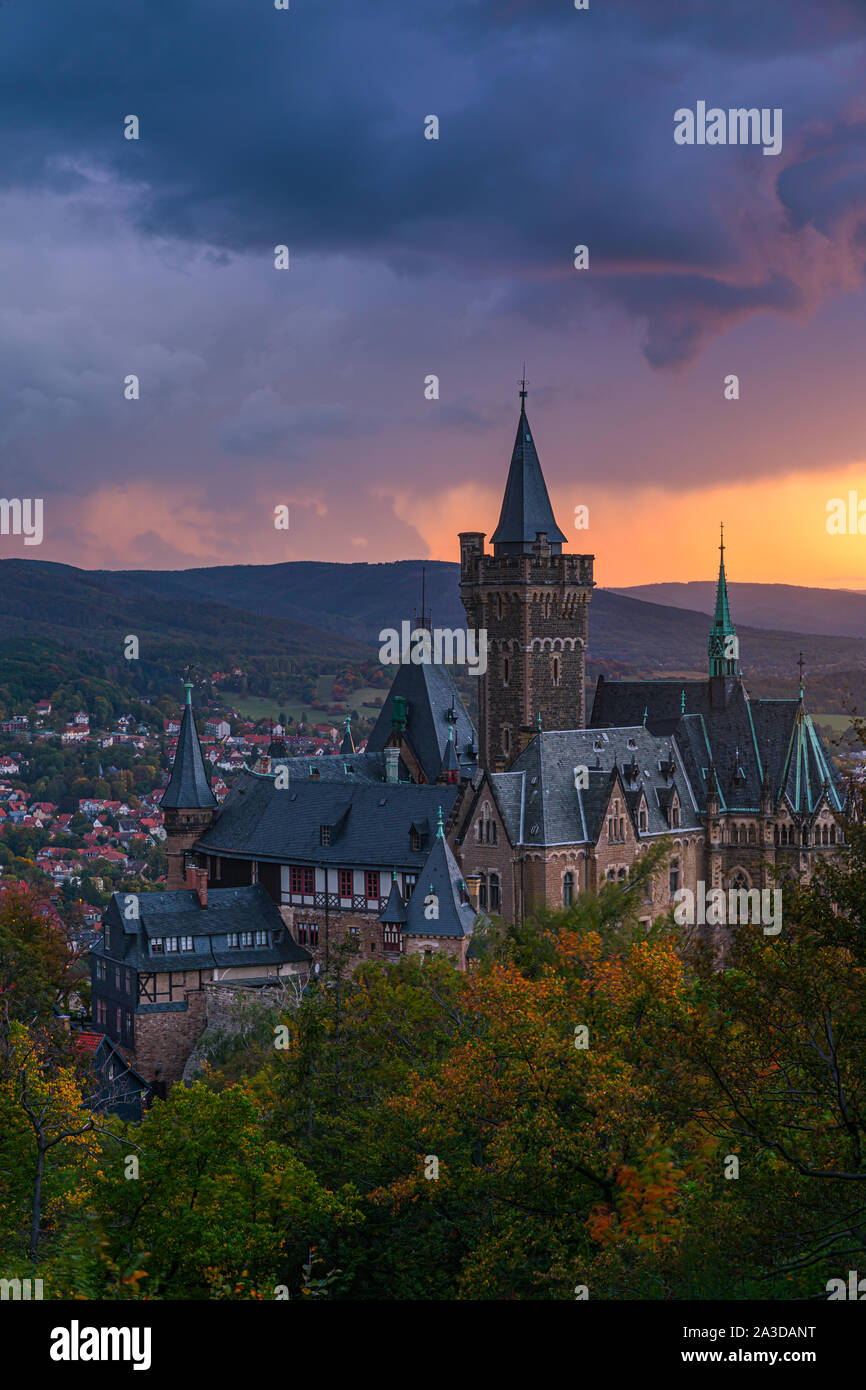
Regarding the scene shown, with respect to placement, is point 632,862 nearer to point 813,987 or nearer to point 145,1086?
point 145,1086

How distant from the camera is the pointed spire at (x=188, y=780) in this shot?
78.8 meters

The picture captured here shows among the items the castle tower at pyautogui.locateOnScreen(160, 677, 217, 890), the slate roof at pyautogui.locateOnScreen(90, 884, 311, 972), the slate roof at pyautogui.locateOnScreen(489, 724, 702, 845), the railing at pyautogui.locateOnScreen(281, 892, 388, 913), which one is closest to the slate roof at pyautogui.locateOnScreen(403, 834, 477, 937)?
the slate roof at pyautogui.locateOnScreen(489, 724, 702, 845)

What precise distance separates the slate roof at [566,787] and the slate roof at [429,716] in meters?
10.4

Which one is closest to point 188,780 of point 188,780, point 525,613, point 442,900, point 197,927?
point 188,780

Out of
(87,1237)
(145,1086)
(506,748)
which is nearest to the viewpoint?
(87,1237)

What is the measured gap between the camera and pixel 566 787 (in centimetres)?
6725

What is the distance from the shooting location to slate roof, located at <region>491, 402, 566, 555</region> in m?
79.8

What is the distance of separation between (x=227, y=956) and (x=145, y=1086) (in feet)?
25.0

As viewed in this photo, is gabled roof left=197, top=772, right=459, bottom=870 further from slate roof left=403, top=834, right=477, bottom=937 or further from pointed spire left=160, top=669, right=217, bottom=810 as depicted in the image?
slate roof left=403, top=834, right=477, bottom=937

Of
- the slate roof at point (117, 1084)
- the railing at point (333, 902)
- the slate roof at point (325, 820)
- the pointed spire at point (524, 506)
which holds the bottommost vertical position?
the slate roof at point (117, 1084)

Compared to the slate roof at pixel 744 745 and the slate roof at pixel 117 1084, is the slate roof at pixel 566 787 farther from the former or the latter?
the slate roof at pixel 117 1084

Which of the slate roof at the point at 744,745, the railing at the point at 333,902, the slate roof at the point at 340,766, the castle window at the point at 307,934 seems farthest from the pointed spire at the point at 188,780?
the slate roof at the point at 744,745
